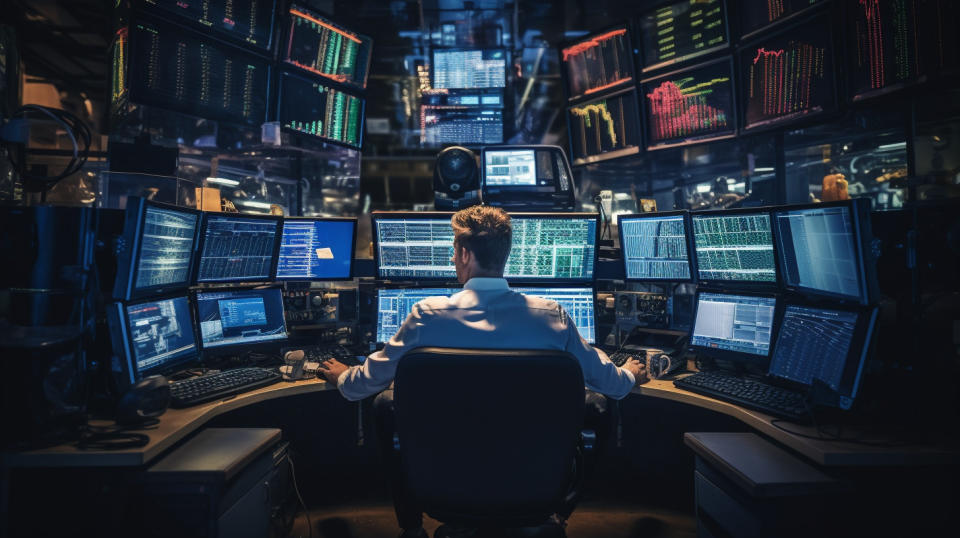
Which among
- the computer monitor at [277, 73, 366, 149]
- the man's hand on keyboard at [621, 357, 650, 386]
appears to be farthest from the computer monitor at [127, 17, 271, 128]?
the man's hand on keyboard at [621, 357, 650, 386]

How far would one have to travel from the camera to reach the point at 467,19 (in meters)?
4.82

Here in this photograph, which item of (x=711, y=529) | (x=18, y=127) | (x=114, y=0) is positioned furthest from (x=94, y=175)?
(x=711, y=529)

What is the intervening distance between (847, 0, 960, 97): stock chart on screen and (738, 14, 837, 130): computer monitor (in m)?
0.13

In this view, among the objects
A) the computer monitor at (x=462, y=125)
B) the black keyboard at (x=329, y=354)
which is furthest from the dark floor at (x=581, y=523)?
the computer monitor at (x=462, y=125)

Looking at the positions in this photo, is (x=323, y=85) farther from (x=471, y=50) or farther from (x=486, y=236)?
(x=486, y=236)

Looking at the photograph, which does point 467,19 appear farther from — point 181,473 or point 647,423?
point 181,473

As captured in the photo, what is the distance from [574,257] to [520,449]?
1388 mm

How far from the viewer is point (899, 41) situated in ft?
6.97

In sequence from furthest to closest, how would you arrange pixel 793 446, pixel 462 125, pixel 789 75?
pixel 462 125, pixel 789 75, pixel 793 446

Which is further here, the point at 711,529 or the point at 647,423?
the point at 647,423

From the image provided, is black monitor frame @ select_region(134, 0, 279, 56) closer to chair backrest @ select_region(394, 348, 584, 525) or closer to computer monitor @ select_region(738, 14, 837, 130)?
chair backrest @ select_region(394, 348, 584, 525)

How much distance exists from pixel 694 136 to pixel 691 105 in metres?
0.21

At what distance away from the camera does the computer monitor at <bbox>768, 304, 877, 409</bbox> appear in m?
1.54

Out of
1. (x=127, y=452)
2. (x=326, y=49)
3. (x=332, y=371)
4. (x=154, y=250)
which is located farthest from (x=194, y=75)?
(x=127, y=452)
